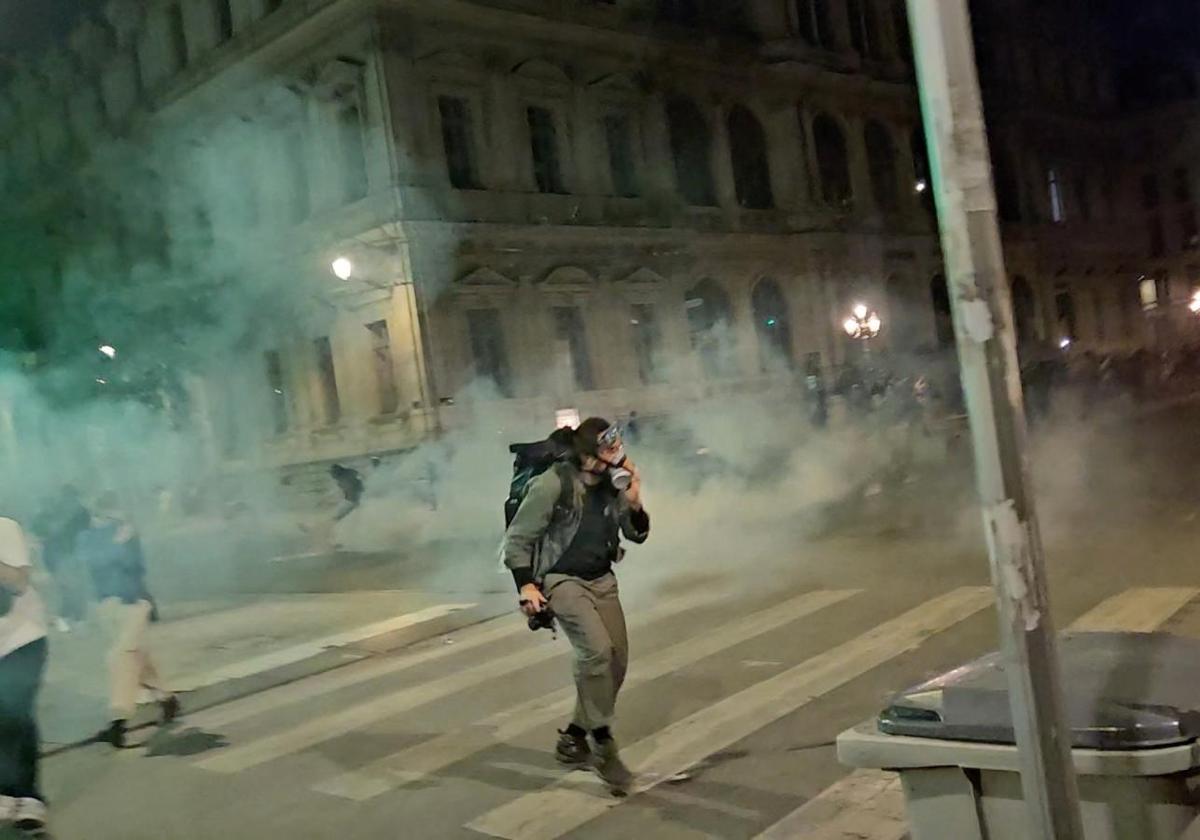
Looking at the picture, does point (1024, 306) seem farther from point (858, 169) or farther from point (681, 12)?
point (681, 12)

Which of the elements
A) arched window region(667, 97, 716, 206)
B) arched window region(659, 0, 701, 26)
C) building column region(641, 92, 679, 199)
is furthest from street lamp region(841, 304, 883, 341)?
arched window region(659, 0, 701, 26)

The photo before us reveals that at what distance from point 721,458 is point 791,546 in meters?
7.27

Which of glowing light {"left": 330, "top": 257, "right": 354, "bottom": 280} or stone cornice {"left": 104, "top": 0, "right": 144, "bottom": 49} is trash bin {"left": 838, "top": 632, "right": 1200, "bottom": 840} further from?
stone cornice {"left": 104, "top": 0, "right": 144, "bottom": 49}

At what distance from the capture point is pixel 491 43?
920 inches

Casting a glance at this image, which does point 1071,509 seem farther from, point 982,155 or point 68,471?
point 68,471

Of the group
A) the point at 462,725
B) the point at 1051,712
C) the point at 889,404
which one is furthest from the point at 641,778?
the point at 889,404

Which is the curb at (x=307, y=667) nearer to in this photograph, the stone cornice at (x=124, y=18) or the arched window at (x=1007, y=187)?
the stone cornice at (x=124, y=18)

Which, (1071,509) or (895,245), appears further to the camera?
(895,245)

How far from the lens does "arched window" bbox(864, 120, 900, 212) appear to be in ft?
111

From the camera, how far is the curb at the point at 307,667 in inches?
268

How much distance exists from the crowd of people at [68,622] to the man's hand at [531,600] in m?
1.98

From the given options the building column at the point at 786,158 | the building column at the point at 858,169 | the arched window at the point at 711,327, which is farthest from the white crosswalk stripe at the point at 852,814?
the building column at the point at 858,169

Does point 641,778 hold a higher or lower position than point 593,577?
lower

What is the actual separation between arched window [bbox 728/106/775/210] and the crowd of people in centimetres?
2116
